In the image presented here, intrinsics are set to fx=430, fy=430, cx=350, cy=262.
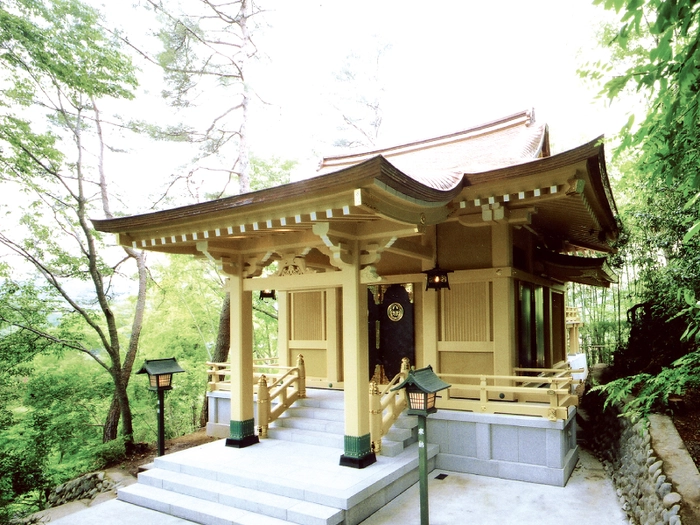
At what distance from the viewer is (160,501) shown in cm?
518

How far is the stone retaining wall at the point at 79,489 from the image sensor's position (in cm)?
747

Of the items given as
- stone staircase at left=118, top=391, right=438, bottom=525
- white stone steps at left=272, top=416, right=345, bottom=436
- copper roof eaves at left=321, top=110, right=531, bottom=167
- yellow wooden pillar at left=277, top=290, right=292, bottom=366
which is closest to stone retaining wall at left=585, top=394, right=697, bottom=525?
stone staircase at left=118, top=391, right=438, bottom=525

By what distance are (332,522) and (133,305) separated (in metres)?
12.7

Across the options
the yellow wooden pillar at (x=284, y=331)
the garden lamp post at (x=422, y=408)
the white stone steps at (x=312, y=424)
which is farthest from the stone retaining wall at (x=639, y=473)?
the yellow wooden pillar at (x=284, y=331)

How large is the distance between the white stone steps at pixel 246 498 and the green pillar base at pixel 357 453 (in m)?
0.80

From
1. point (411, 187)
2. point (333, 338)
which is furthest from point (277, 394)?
point (411, 187)

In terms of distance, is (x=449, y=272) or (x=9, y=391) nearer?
(x=449, y=272)

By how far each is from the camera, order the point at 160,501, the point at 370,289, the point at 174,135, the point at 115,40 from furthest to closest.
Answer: the point at 174,135 → the point at 115,40 → the point at 370,289 → the point at 160,501

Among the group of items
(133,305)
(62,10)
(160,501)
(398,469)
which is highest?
(62,10)

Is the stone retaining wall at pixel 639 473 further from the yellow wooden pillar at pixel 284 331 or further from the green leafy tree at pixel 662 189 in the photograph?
the yellow wooden pillar at pixel 284 331

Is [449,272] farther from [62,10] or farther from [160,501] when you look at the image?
[62,10]

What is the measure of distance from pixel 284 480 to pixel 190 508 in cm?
112

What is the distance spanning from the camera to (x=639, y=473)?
15.6 ft

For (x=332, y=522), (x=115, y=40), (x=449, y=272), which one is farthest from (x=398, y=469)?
(x=115, y=40)
